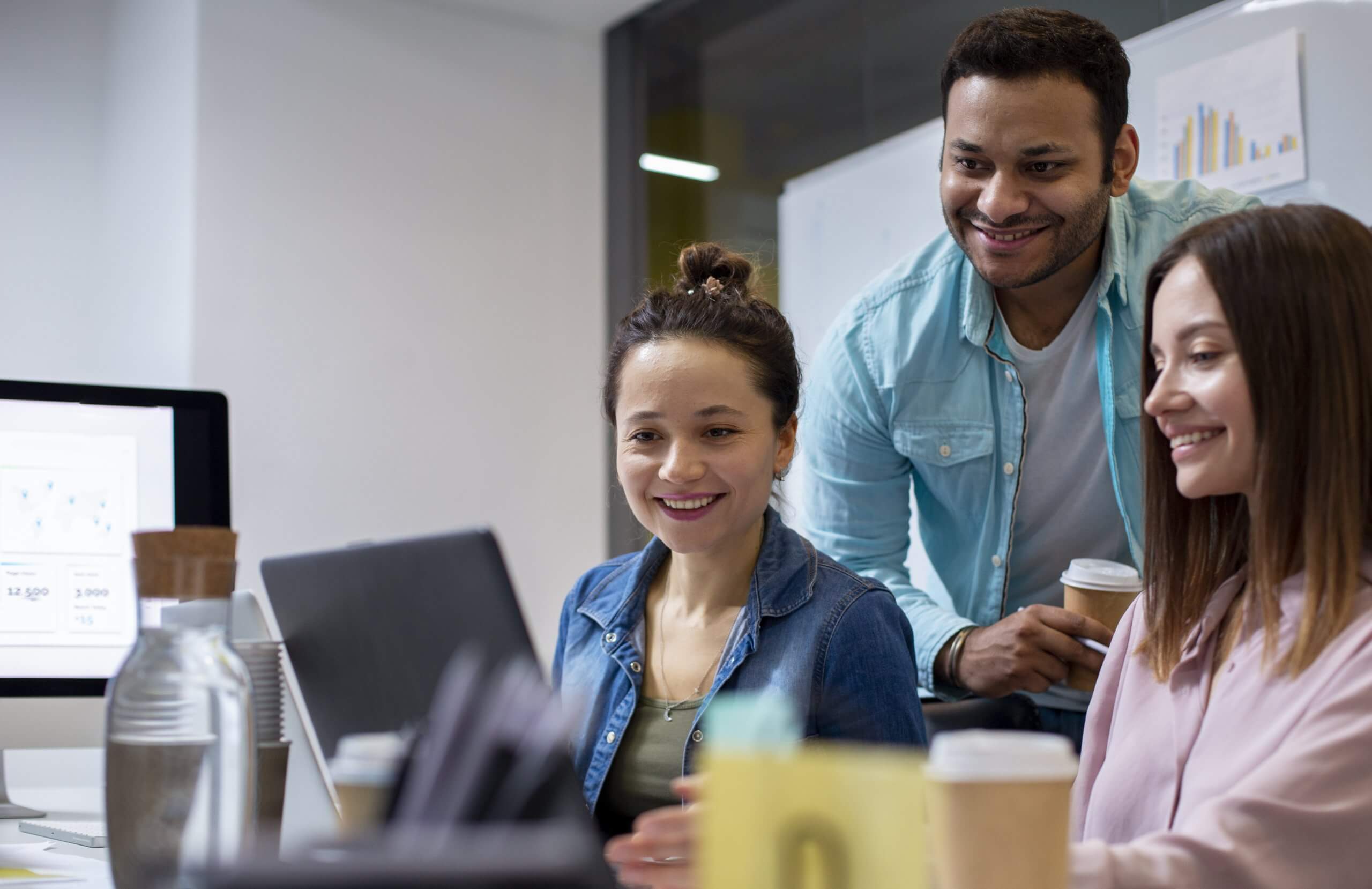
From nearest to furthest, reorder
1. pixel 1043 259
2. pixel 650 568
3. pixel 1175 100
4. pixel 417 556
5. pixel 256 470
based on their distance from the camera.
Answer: pixel 417 556 < pixel 650 568 < pixel 1043 259 < pixel 1175 100 < pixel 256 470

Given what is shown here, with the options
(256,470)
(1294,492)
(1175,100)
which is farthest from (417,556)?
(256,470)

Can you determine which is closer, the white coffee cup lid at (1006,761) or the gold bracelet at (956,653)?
the white coffee cup lid at (1006,761)

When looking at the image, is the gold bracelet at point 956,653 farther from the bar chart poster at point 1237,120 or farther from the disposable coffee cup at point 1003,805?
the disposable coffee cup at point 1003,805

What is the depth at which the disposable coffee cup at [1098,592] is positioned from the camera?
1711 millimetres

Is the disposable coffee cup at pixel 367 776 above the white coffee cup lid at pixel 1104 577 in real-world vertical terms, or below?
below

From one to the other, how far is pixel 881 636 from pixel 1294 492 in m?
0.59

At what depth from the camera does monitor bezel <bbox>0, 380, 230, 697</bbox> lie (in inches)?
70.2

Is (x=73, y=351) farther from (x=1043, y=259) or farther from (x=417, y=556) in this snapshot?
(x=417, y=556)

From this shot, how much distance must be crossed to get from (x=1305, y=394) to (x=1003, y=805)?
59 centimetres

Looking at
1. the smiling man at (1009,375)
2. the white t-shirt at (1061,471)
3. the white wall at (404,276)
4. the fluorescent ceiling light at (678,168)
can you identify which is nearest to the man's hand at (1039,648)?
the smiling man at (1009,375)

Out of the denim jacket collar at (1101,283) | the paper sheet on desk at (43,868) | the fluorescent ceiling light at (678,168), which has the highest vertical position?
the fluorescent ceiling light at (678,168)

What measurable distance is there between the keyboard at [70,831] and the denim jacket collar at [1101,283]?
137cm

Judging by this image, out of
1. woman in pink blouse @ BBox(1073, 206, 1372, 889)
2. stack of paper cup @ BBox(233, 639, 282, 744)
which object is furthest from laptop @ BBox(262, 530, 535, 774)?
woman in pink blouse @ BBox(1073, 206, 1372, 889)

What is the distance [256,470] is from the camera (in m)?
3.50
